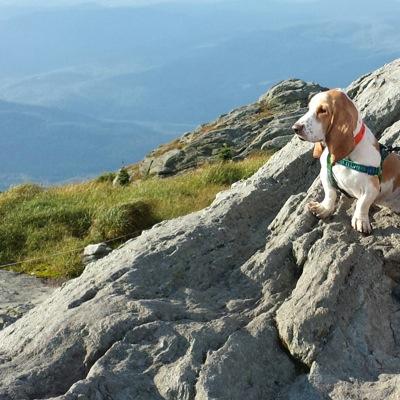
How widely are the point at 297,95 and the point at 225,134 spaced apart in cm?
743

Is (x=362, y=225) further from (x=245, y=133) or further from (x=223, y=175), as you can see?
(x=245, y=133)

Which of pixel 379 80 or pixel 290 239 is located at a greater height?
pixel 379 80

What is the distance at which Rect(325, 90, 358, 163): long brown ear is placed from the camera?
7191 mm

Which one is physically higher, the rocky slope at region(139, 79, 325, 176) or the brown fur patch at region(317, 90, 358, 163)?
the brown fur patch at region(317, 90, 358, 163)

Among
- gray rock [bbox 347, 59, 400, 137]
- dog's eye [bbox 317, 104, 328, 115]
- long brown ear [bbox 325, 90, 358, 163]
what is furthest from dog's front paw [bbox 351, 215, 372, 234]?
gray rock [bbox 347, 59, 400, 137]

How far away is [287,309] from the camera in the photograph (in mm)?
6926

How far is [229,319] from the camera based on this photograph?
7094 mm

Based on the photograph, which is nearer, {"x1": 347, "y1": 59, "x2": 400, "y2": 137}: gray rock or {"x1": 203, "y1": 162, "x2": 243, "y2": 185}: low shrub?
{"x1": 347, "y1": 59, "x2": 400, "y2": 137}: gray rock

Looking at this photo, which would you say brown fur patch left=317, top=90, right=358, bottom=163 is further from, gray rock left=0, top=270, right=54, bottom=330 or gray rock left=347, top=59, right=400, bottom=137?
gray rock left=0, top=270, right=54, bottom=330

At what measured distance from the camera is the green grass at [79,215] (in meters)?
16.5

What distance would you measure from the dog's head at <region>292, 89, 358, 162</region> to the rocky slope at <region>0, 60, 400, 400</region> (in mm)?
998

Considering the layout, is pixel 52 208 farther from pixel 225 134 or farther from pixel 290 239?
pixel 225 134

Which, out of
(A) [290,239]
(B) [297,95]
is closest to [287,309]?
(A) [290,239]

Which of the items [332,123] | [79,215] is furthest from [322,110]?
[79,215]
